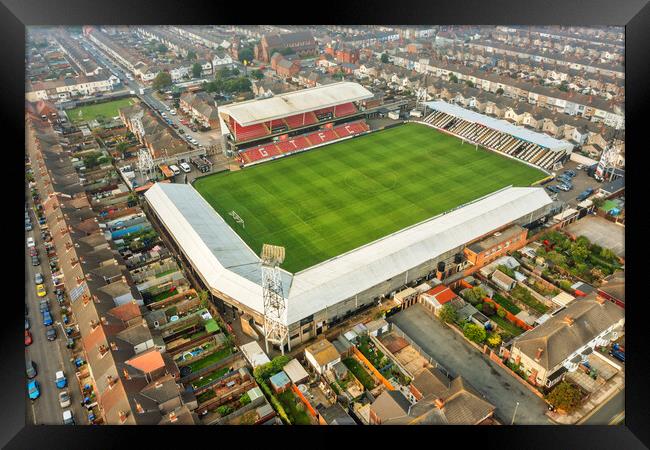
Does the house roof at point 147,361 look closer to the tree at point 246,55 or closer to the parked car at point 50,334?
the parked car at point 50,334

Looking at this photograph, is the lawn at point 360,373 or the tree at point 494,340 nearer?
the lawn at point 360,373

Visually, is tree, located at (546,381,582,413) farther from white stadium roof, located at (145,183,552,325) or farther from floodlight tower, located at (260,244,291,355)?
floodlight tower, located at (260,244,291,355)

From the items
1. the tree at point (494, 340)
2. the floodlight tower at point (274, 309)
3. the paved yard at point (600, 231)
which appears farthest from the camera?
the paved yard at point (600, 231)

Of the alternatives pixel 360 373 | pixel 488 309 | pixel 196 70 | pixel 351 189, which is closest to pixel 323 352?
pixel 360 373

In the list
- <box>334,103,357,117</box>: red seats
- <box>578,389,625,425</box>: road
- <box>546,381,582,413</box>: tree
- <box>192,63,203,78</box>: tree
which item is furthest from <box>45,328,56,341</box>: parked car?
<box>192,63,203,78</box>: tree

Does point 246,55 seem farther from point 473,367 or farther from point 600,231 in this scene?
point 473,367

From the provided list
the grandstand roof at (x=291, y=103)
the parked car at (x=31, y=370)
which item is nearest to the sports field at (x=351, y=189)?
the grandstand roof at (x=291, y=103)

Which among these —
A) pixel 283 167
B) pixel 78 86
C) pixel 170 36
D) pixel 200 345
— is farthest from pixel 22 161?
pixel 170 36
